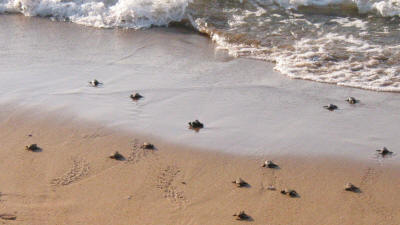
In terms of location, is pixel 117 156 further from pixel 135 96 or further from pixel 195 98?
pixel 195 98

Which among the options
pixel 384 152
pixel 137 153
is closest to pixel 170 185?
pixel 137 153

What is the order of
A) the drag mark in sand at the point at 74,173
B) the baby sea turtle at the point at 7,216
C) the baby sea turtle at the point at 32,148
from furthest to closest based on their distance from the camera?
the baby sea turtle at the point at 32,148 → the drag mark in sand at the point at 74,173 → the baby sea turtle at the point at 7,216

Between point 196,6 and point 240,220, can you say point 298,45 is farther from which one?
point 240,220

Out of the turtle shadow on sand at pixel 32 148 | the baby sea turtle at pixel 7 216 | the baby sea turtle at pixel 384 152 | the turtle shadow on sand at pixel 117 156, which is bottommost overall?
the baby sea turtle at pixel 7 216

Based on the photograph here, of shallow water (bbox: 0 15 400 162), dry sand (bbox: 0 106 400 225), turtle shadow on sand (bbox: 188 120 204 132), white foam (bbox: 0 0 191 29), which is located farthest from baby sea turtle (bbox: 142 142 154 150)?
white foam (bbox: 0 0 191 29)

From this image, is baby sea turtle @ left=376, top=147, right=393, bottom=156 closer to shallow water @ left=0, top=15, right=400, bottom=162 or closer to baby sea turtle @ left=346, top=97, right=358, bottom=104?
shallow water @ left=0, top=15, right=400, bottom=162

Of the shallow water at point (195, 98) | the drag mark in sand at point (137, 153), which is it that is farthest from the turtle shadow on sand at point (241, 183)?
the drag mark in sand at point (137, 153)

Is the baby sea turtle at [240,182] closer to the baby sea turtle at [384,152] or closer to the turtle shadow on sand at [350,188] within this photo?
the turtle shadow on sand at [350,188]
